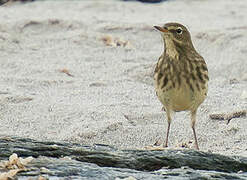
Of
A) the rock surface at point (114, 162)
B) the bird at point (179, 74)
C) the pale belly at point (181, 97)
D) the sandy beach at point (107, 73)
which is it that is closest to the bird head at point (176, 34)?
the bird at point (179, 74)

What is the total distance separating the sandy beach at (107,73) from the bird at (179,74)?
456 mm

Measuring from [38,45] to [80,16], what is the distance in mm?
2059

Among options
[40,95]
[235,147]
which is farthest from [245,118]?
[40,95]

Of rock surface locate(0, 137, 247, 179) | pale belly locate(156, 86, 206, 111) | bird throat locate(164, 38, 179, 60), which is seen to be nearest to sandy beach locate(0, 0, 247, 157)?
pale belly locate(156, 86, 206, 111)

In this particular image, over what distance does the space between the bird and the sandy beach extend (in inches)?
18.0

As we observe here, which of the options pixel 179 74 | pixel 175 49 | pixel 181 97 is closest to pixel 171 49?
pixel 175 49

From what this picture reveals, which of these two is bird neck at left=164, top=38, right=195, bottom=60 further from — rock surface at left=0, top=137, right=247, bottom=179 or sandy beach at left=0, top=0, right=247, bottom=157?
rock surface at left=0, top=137, right=247, bottom=179

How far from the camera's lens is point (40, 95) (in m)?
6.48

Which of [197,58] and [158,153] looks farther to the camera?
[197,58]

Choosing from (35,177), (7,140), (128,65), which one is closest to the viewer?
(35,177)

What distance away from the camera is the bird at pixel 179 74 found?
201 inches

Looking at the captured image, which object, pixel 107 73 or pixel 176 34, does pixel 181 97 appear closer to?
pixel 176 34

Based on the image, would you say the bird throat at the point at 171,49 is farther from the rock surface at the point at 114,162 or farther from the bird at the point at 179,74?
the rock surface at the point at 114,162

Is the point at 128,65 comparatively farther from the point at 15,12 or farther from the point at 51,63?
the point at 15,12
